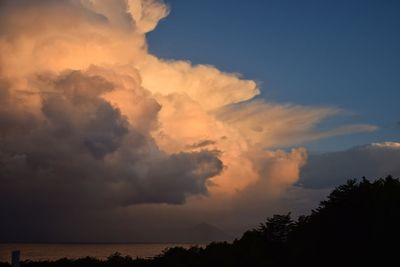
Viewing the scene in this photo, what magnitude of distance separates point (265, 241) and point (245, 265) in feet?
31.0

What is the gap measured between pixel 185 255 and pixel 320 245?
32183mm

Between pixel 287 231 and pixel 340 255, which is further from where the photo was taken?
pixel 287 231

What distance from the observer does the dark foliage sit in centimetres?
Result: 5247

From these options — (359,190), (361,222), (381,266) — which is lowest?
(381,266)

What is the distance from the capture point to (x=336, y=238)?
56906 millimetres

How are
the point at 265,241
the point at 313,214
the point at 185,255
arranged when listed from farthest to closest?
1. the point at 185,255
2. the point at 265,241
3. the point at 313,214

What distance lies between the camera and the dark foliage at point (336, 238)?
52.5 meters

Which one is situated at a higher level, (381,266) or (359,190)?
(359,190)

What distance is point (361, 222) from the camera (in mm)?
55062

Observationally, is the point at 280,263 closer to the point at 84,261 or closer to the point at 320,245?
the point at 320,245

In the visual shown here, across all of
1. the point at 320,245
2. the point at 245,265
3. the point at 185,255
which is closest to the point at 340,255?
the point at 320,245

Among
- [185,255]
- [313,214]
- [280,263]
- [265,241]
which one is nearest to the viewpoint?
[313,214]

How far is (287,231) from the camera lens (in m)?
80.5

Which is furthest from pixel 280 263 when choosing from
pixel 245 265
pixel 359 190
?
pixel 359 190
